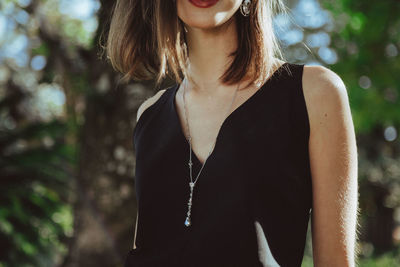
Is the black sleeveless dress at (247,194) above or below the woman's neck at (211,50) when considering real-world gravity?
below

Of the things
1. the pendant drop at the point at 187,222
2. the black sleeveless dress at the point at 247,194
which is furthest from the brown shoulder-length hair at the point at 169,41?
the pendant drop at the point at 187,222

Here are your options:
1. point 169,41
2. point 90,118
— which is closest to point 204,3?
point 169,41

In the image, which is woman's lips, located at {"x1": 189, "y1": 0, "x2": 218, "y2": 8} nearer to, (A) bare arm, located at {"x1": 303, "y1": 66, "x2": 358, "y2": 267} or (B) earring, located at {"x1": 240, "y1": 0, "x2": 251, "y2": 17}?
(B) earring, located at {"x1": 240, "y1": 0, "x2": 251, "y2": 17}

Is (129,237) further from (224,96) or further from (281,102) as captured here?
(281,102)

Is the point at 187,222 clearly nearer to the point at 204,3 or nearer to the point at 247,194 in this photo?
the point at 247,194

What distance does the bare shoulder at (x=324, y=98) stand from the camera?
132 cm

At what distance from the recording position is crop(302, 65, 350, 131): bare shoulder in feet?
4.33

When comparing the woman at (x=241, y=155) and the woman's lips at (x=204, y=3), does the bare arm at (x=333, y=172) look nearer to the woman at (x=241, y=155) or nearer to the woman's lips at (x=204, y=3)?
the woman at (x=241, y=155)

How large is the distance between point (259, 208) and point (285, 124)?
0.24 metres

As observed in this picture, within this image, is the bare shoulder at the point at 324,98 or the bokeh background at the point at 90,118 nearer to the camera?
the bare shoulder at the point at 324,98

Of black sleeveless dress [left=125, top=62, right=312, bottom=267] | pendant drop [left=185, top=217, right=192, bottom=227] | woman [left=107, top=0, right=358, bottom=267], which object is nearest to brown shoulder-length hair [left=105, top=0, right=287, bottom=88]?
woman [left=107, top=0, right=358, bottom=267]

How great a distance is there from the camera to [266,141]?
1.38m

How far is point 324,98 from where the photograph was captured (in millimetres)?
1327

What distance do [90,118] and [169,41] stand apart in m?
1.73
